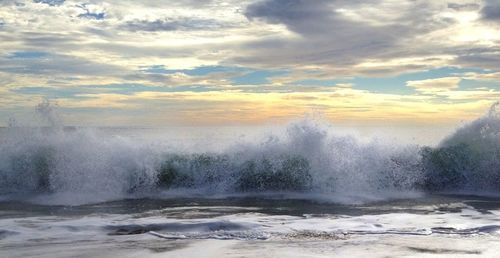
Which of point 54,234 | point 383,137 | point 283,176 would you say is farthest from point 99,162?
point 383,137

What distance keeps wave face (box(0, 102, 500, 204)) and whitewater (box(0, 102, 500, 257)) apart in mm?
39

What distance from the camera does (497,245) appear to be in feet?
24.3

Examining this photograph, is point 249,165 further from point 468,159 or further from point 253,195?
point 468,159

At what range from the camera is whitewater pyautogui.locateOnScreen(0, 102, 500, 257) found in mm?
7590

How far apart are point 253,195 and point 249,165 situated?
225 centimetres

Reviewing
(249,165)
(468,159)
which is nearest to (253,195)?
(249,165)

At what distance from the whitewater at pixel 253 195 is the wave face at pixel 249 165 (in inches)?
1.5

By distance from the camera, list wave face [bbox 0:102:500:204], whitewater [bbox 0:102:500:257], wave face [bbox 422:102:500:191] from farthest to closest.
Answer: wave face [bbox 422:102:500:191], wave face [bbox 0:102:500:204], whitewater [bbox 0:102:500:257]

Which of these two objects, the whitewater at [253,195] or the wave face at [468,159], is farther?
the wave face at [468,159]

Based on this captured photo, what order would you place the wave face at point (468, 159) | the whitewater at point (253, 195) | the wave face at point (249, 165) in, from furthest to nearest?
1. the wave face at point (468, 159)
2. the wave face at point (249, 165)
3. the whitewater at point (253, 195)

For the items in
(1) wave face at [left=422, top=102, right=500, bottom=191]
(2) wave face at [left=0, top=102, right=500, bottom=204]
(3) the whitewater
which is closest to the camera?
(3) the whitewater

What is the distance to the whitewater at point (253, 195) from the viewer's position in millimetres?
7590

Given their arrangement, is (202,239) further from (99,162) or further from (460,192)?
(460,192)

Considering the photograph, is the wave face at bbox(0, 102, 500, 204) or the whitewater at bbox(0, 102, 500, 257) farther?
the wave face at bbox(0, 102, 500, 204)
